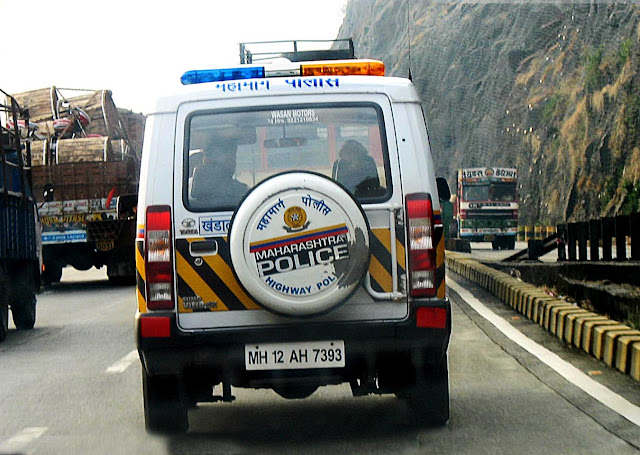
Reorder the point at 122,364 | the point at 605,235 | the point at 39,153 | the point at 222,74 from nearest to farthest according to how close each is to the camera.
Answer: the point at 222,74, the point at 122,364, the point at 605,235, the point at 39,153

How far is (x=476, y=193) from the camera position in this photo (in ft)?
133

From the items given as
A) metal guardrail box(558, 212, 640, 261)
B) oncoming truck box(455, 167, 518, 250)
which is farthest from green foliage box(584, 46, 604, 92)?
metal guardrail box(558, 212, 640, 261)

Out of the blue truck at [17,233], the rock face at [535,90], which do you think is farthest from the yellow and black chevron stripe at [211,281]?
the rock face at [535,90]

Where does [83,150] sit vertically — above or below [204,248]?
above

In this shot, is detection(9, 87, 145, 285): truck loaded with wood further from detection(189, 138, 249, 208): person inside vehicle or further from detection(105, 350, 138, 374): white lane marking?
detection(189, 138, 249, 208): person inside vehicle

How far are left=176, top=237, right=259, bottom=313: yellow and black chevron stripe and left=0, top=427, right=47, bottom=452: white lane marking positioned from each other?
52.0 inches

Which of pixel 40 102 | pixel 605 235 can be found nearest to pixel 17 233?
pixel 605 235

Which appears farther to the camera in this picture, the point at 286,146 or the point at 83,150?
the point at 83,150

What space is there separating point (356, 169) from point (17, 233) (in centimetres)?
829

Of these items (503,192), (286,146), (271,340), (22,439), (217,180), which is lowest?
(22,439)

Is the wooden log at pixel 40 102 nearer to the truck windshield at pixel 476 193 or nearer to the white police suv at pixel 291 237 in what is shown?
the white police suv at pixel 291 237

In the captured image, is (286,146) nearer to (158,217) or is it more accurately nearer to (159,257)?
(158,217)

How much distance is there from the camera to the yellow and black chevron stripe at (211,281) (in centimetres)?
549

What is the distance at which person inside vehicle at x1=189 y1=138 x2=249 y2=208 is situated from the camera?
5.59m
